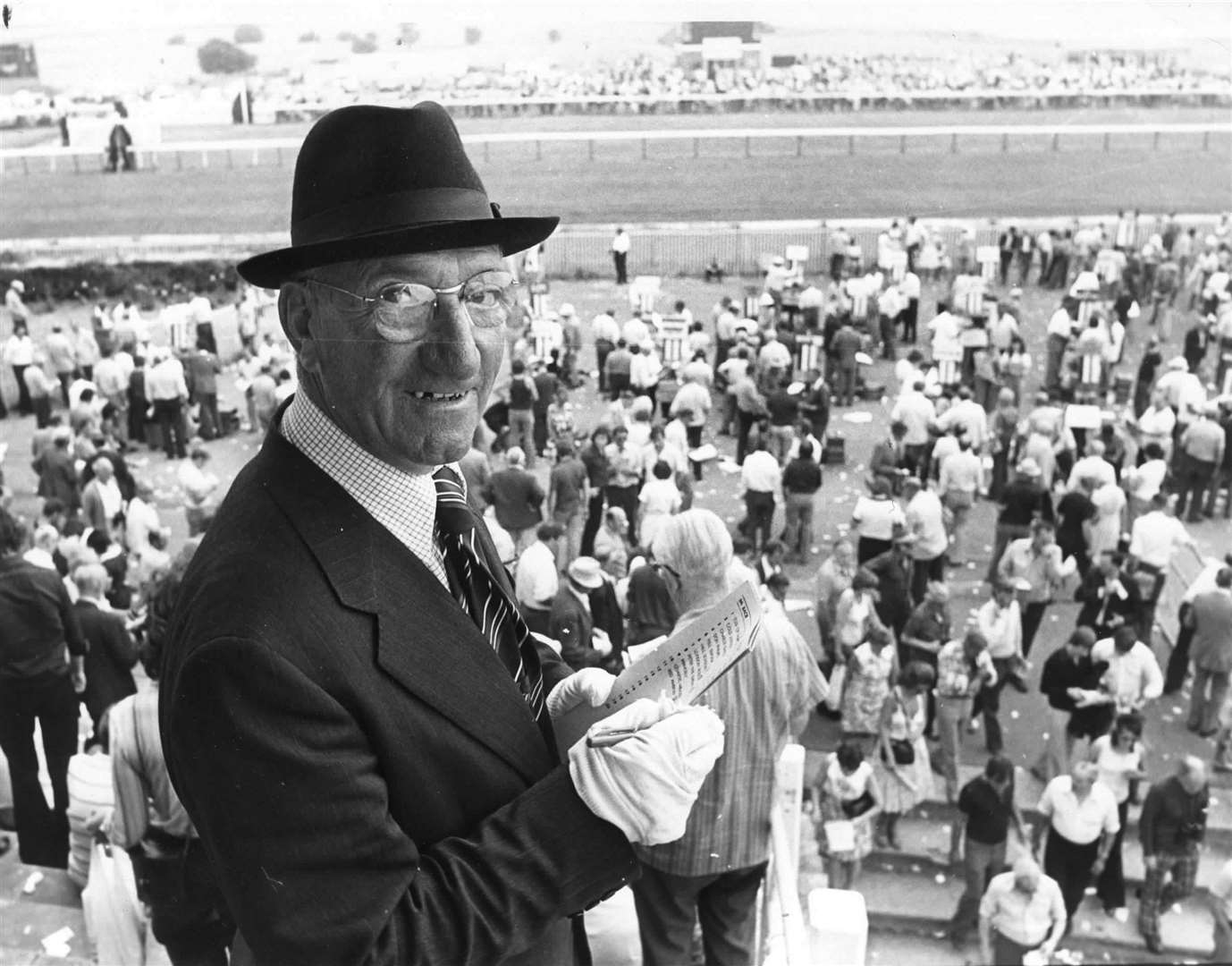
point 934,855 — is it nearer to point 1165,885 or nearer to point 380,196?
point 1165,885

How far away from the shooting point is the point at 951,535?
33.2 feet

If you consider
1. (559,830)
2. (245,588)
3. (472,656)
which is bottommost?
(559,830)

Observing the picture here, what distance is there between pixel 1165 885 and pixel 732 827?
4057 mm

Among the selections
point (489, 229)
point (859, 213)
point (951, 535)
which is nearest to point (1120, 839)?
point (951, 535)

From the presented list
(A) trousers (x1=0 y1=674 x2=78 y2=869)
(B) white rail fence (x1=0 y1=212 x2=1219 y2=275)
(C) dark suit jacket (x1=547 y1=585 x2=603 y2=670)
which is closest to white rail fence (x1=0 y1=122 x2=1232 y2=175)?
(B) white rail fence (x1=0 y1=212 x2=1219 y2=275)

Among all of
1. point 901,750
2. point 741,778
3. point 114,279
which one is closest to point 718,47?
point 114,279

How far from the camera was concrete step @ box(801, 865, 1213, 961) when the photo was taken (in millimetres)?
6242

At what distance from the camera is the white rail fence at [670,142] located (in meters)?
1.74

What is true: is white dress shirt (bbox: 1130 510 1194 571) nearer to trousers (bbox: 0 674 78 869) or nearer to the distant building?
trousers (bbox: 0 674 78 869)

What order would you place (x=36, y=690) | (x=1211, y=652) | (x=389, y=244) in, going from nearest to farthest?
1. (x=389, y=244)
2. (x=36, y=690)
3. (x=1211, y=652)

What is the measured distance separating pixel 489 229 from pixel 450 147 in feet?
0.39

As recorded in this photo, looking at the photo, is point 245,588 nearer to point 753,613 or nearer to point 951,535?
point 753,613

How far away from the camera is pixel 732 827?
313cm

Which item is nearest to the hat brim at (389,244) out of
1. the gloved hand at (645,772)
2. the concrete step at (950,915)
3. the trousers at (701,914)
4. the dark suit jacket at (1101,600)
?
the gloved hand at (645,772)
